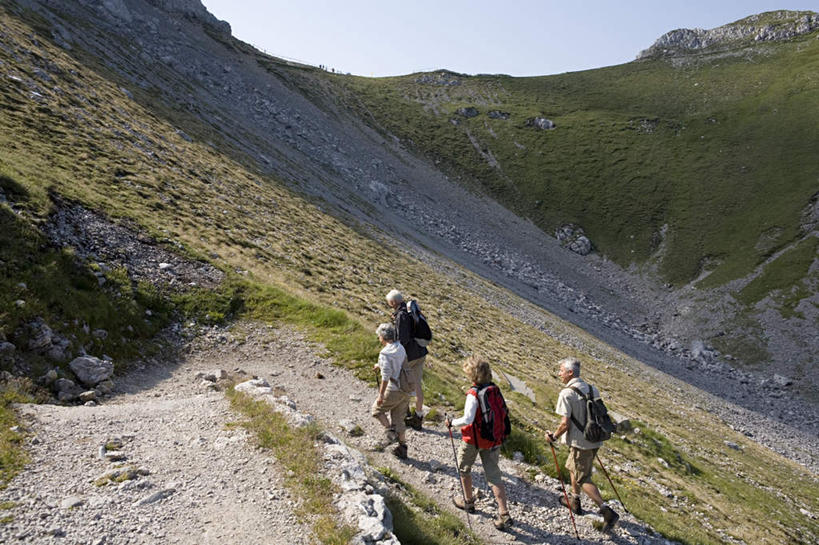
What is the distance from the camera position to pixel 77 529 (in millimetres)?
5977

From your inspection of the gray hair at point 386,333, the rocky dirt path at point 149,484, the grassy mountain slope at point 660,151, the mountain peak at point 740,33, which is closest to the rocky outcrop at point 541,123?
the grassy mountain slope at point 660,151

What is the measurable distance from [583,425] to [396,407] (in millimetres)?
4031

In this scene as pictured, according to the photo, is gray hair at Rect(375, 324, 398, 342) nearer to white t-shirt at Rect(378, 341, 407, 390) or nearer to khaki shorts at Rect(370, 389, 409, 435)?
white t-shirt at Rect(378, 341, 407, 390)

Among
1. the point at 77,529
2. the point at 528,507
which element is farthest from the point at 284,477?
the point at 528,507

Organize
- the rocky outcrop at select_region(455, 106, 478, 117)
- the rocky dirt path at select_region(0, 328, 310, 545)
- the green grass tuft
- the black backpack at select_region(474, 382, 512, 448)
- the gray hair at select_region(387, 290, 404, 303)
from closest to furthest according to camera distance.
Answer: the rocky dirt path at select_region(0, 328, 310, 545), the green grass tuft, the black backpack at select_region(474, 382, 512, 448), the gray hair at select_region(387, 290, 404, 303), the rocky outcrop at select_region(455, 106, 478, 117)

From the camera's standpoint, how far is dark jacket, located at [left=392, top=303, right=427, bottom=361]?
35.9 ft

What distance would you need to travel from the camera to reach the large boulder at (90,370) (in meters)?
11.2

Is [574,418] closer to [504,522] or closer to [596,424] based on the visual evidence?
[596,424]

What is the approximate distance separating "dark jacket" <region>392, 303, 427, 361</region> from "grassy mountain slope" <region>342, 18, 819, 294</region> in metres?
70.2

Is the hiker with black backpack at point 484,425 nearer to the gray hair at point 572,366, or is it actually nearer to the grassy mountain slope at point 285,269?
the gray hair at point 572,366

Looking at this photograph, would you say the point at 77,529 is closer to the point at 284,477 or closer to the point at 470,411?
the point at 284,477

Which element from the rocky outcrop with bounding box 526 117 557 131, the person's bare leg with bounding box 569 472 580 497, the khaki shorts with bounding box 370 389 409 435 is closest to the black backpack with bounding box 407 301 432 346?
the khaki shorts with bounding box 370 389 409 435

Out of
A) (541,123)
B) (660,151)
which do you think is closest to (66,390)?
(660,151)

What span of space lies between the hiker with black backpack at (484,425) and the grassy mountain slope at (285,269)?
4.52 metres
